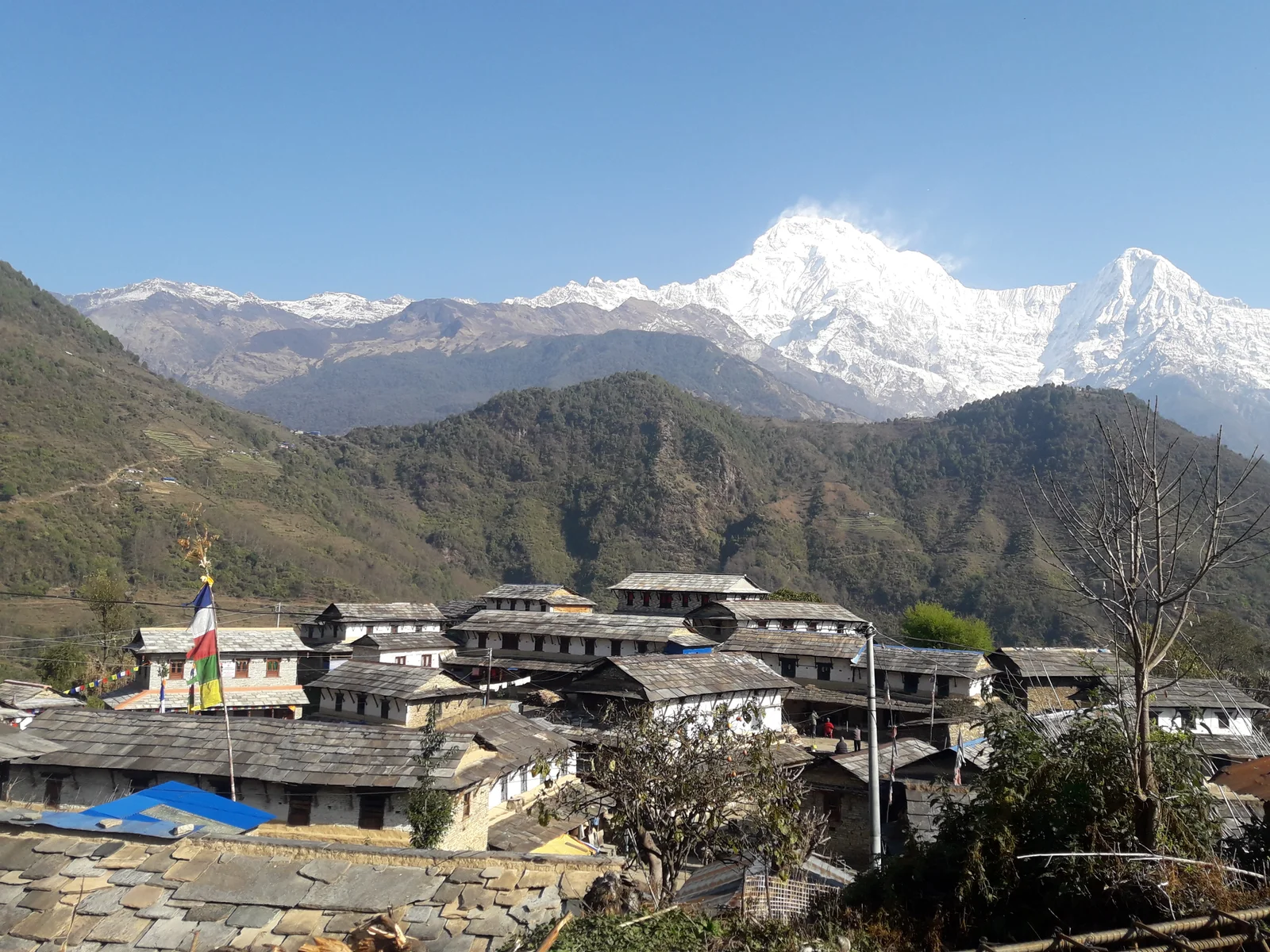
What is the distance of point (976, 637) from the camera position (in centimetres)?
6956

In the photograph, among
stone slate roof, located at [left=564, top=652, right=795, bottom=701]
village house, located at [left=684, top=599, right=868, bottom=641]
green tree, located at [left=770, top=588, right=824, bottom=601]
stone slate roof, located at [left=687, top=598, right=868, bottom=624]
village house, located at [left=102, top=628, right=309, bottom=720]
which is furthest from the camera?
green tree, located at [left=770, top=588, right=824, bottom=601]

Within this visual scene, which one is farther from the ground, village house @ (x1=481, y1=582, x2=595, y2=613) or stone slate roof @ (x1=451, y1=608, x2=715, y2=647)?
village house @ (x1=481, y1=582, x2=595, y2=613)

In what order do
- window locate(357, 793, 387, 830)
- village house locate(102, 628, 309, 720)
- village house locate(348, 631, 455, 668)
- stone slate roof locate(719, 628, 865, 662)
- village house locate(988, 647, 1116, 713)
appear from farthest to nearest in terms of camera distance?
village house locate(348, 631, 455, 668) < stone slate roof locate(719, 628, 865, 662) < village house locate(988, 647, 1116, 713) < village house locate(102, 628, 309, 720) < window locate(357, 793, 387, 830)

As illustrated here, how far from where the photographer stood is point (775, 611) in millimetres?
58344

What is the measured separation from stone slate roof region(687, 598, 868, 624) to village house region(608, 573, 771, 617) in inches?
193

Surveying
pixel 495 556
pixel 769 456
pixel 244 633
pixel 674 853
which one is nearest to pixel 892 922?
pixel 674 853

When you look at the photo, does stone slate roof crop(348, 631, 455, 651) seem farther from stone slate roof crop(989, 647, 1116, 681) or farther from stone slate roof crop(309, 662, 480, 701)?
stone slate roof crop(989, 647, 1116, 681)

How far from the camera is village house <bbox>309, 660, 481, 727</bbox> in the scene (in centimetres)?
3191

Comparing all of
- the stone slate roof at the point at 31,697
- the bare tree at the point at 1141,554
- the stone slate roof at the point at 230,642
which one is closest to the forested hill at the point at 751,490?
the stone slate roof at the point at 230,642

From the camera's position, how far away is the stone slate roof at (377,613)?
5856cm

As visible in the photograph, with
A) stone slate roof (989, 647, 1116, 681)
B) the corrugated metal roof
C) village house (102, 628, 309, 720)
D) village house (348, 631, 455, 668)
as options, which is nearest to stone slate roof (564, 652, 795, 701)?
the corrugated metal roof

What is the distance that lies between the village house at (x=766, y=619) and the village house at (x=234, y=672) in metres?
25.7

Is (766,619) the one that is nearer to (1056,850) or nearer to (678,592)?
(678,592)

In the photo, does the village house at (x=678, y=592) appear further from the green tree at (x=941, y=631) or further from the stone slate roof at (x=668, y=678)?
the stone slate roof at (x=668, y=678)
